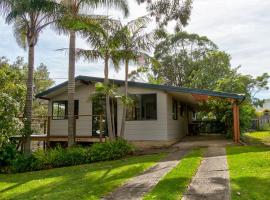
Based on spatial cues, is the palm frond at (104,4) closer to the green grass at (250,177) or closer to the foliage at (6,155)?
the foliage at (6,155)

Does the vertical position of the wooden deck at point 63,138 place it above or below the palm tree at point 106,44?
below

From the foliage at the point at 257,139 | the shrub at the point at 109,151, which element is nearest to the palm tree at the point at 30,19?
the shrub at the point at 109,151

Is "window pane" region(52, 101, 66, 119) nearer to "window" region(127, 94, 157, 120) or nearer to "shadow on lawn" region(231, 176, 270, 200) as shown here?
"window" region(127, 94, 157, 120)

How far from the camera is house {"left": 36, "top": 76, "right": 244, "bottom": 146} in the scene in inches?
679

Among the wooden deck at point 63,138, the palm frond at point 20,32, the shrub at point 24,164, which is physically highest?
the palm frond at point 20,32

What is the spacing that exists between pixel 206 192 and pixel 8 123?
947 cm

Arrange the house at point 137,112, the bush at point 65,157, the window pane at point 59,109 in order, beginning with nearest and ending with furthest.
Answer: the bush at point 65,157, the house at point 137,112, the window pane at point 59,109

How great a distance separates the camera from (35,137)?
18.6m

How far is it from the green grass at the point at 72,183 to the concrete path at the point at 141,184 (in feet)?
0.88

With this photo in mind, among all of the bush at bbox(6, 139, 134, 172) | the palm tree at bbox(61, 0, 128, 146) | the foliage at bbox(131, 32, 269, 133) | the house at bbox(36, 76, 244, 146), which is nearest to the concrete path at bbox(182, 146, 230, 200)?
the bush at bbox(6, 139, 134, 172)

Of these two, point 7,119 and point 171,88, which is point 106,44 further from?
point 7,119

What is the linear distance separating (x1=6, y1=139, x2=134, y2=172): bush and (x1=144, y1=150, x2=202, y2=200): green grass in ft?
13.1

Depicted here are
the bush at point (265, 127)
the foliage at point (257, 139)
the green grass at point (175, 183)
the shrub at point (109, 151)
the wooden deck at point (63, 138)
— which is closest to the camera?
the green grass at point (175, 183)

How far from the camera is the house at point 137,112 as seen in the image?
17.2 m
